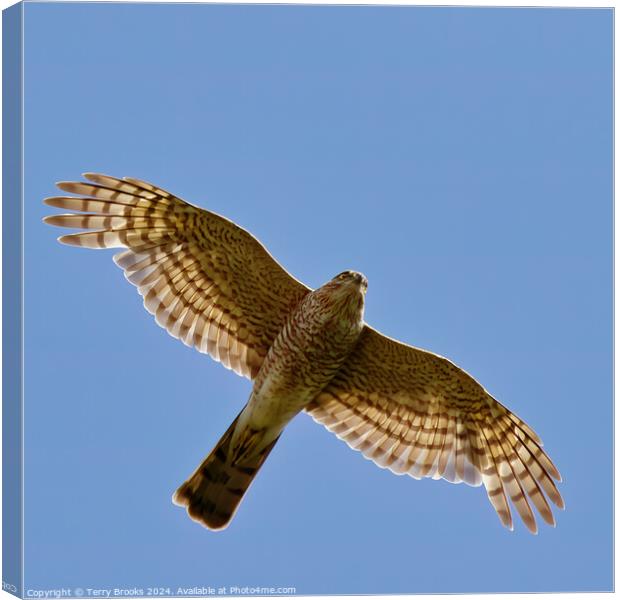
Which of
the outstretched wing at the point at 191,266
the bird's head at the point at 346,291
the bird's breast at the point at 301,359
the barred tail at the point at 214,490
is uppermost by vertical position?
the outstretched wing at the point at 191,266

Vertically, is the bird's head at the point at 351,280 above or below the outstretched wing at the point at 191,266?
below

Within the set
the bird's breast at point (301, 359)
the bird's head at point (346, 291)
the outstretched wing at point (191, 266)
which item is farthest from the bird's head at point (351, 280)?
the outstretched wing at point (191, 266)

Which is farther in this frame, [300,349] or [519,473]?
[519,473]

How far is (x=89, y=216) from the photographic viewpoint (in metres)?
8.23

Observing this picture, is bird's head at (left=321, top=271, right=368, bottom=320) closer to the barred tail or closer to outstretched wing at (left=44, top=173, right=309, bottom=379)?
outstretched wing at (left=44, top=173, right=309, bottom=379)

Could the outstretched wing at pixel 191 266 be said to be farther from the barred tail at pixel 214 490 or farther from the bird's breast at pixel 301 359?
the barred tail at pixel 214 490

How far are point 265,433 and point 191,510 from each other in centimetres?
73

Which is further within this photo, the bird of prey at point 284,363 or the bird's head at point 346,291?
the bird of prey at point 284,363

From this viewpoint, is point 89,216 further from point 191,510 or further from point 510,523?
point 510,523

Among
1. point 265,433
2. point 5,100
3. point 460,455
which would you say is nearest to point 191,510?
point 265,433

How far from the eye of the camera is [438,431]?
8.91 metres

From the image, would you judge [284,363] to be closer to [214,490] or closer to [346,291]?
[346,291]

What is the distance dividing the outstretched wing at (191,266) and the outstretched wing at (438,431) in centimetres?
66

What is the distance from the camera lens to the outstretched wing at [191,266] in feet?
27.0
